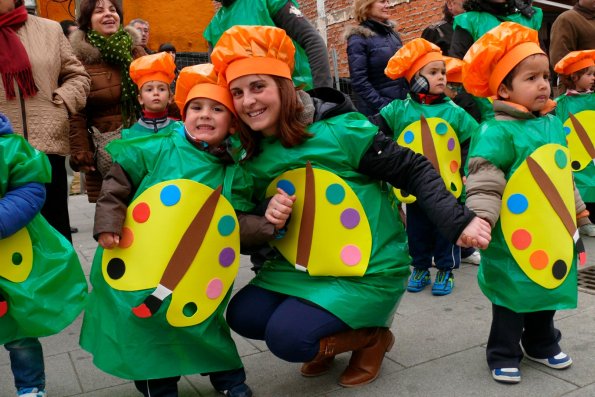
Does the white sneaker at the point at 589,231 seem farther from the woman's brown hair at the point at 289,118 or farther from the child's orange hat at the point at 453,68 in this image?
the woman's brown hair at the point at 289,118

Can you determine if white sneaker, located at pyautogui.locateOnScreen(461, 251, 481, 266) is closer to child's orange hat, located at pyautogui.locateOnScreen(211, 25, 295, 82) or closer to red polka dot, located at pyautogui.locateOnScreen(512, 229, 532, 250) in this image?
red polka dot, located at pyautogui.locateOnScreen(512, 229, 532, 250)

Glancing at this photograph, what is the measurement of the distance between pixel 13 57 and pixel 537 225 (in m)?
2.63

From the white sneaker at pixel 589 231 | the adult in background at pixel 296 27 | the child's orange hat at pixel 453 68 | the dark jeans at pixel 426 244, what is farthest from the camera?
the white sneaker at pixel 589 231

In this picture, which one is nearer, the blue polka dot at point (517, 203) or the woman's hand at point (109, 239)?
the woman's hand at point (109, 239)

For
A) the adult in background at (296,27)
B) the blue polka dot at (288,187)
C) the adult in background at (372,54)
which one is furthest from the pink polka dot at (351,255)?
the adult in background at (372,54)

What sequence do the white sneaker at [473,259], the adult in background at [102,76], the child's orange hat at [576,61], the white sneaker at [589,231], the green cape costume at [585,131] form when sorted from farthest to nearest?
A: the white sneaker at [589,231]
the green cape costume at [585,131]
the child's orange hat at [576,61]
the white sneaker at [473,259]
the adult in background at [102,76]

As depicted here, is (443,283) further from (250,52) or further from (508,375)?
(250,52)

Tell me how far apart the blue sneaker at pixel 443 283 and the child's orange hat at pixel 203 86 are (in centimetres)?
182

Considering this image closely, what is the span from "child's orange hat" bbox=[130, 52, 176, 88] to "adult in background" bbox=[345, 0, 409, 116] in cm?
143

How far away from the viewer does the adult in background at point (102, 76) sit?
3.92 meters

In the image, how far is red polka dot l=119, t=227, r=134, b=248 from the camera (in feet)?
7.53

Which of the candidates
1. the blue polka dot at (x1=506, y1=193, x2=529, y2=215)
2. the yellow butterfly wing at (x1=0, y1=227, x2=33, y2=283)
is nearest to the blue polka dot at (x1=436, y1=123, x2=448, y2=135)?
the blue polka dot at (x1=506, y1=193, x2=529, y2=215)

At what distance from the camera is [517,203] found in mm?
2447

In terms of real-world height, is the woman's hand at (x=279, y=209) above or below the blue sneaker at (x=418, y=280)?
above
